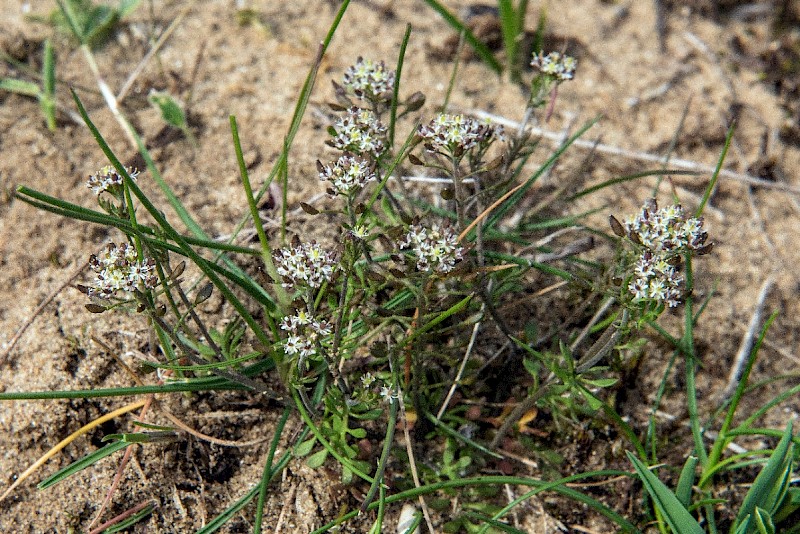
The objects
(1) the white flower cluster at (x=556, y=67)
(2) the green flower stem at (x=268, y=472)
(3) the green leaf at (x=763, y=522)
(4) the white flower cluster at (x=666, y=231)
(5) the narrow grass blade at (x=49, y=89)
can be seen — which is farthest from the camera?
(5) the narrow grass blade at (x=49, y=89)

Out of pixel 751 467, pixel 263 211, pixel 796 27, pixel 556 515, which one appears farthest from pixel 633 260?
pixel 796 27

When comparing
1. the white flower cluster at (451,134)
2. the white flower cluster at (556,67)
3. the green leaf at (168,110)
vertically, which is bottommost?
the green leaf at (168,110)

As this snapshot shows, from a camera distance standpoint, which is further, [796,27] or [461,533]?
[796,27]

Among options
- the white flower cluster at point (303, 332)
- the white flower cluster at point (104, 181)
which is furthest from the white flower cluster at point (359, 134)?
the white flower cluster at point (104, 181)

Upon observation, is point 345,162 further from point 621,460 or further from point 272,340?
point 621,460

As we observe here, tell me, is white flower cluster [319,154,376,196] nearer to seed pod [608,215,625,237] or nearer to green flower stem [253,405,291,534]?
seed pod [608,215,625,237]

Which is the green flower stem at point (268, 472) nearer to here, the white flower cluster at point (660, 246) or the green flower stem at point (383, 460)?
the green flower stem at point (383, 460)

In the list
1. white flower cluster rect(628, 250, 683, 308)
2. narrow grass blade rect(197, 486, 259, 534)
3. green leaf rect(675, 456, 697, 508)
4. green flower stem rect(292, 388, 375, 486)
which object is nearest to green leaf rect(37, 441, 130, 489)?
narrow grass blade rect(197, 486, 259, 534)
